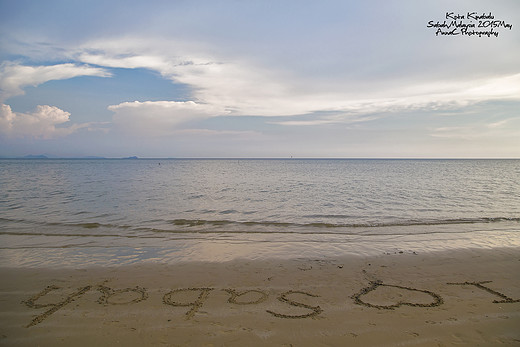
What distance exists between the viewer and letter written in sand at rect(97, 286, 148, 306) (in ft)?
19.0

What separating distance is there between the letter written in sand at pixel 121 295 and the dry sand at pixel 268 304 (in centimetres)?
2

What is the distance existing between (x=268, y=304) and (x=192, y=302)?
1.57m

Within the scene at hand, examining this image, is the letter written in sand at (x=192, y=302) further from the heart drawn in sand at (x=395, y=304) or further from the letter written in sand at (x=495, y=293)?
A: the letter written in sand at (x=495, y=293)

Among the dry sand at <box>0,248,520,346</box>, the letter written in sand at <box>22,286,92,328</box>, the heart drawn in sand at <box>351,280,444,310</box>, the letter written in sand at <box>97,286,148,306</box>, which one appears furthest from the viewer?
the letter written in sand at <box>97,286,148,306</box>

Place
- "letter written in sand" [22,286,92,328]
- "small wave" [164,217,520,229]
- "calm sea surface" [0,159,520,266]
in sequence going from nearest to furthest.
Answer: "letter written in sand" [22,286,92,328] → "calm sea surface" [0,159,520,266] → "small wave" [164,217,520,229]

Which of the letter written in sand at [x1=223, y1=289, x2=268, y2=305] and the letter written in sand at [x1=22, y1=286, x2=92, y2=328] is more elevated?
the letter written in sand at [x1=223, y1=289, x2=268, y2=305]

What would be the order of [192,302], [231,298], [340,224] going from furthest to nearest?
[340,224] → [231,298] → [192,302]

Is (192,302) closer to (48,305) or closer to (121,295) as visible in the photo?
(121,295)

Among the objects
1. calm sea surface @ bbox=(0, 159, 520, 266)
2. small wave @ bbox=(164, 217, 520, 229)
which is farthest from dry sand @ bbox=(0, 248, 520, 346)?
small wave @ bbox=(164, 217, 520, 229)

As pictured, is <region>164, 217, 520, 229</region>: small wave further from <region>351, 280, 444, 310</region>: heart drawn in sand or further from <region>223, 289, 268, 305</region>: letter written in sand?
<region>223, 289, 268, 305</region>: letter written in sand

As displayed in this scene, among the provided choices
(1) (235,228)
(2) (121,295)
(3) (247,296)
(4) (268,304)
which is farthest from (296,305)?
(1) (235,228)

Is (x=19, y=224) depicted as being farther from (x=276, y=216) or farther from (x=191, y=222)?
(x=276, y=216)

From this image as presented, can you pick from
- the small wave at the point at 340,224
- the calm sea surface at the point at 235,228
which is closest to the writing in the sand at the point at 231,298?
the calm sea surface at the point at 235,228

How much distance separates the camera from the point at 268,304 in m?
5.60
